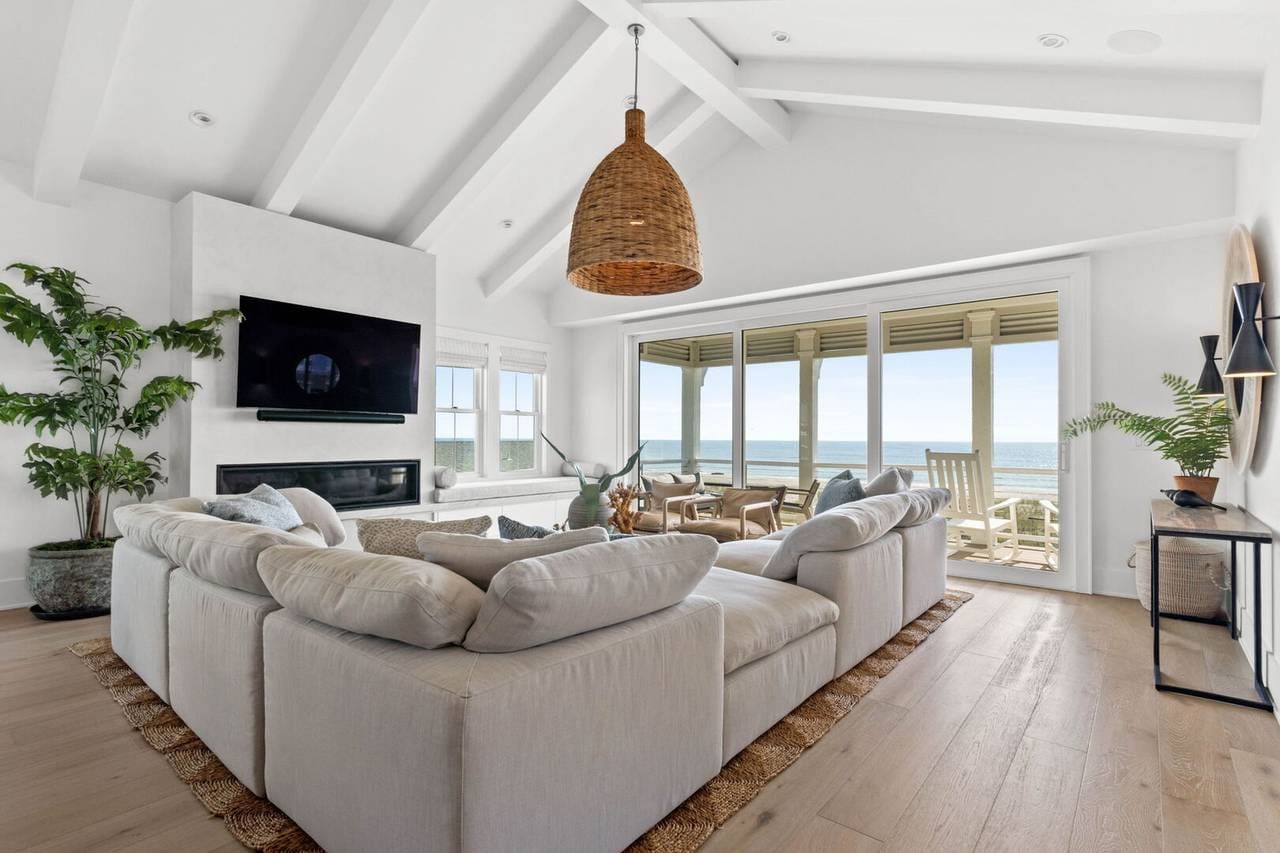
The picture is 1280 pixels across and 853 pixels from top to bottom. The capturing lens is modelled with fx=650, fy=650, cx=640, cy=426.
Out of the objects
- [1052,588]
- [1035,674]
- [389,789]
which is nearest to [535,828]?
[389,789]

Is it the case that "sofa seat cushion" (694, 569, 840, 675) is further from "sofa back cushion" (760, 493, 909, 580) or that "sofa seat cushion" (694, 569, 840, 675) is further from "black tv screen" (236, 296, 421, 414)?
"black tv screen" (236, 296, 421, 414)

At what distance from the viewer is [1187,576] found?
3.58 meters

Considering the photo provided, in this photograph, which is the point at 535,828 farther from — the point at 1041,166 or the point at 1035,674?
the point at 1041,166

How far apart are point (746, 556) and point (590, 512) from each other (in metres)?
0.99

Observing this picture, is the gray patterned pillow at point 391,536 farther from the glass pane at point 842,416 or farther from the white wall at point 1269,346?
the glass pane at point 842,416

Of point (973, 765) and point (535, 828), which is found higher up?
point (535, 828)

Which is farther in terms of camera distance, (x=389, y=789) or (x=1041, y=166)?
(x=1041, y=166)

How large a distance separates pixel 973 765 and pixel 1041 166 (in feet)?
12.5

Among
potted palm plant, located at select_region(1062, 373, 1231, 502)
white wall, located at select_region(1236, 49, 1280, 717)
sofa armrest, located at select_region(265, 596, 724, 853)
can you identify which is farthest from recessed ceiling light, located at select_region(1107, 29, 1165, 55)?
sofa armrest, located at select_region(265, 596, 724, 853)

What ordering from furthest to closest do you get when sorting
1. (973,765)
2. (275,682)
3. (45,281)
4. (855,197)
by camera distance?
1. (855,197)
2. (45,281)
3. (973,765)
4. (275,682)

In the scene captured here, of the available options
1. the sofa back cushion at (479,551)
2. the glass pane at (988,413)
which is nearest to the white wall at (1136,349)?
the glass pane at (988,413)

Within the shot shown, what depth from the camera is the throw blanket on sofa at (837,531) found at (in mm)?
2635

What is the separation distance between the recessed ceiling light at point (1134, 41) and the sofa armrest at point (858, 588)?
2.49m

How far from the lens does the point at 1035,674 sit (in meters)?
2.79
